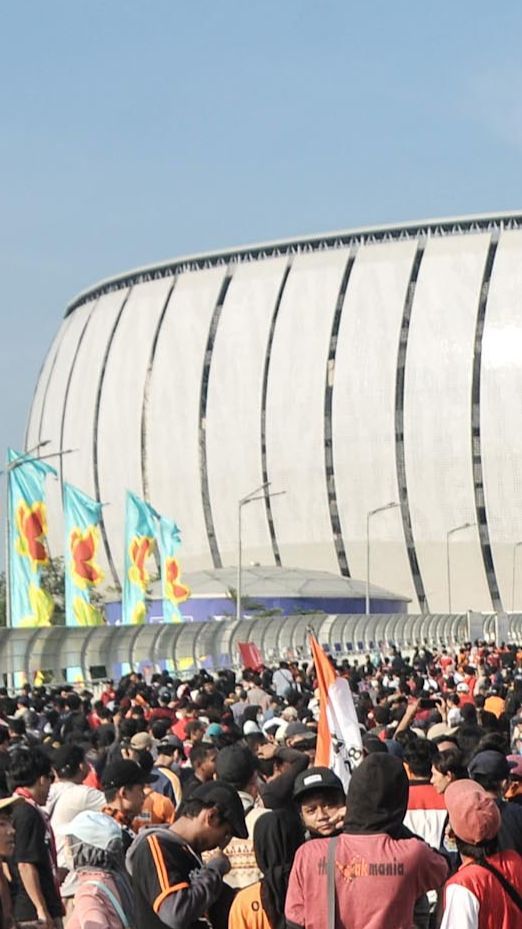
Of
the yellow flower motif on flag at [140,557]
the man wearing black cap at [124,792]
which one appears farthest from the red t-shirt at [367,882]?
the yellow flower motif on flag at [140,557]

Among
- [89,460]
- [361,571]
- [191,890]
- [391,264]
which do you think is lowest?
[191,890]

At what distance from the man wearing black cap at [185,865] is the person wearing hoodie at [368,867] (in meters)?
0.58

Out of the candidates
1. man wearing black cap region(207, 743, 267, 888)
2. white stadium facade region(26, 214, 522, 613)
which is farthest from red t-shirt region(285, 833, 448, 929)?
white stadium facade region(26, 214, 522, 613)

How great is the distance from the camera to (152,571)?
331 feet

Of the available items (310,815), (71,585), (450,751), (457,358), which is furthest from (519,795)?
(457,358)

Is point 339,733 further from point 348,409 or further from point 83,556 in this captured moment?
point 348,409

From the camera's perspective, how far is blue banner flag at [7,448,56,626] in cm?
3341

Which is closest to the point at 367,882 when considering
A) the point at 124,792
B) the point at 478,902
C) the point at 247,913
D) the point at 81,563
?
the point at 478,902

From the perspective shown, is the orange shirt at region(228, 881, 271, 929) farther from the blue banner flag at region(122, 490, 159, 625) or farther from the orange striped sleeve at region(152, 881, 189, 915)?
the blue banner flag at region(122, 490, 159, 625)

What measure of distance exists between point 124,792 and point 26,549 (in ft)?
84.5

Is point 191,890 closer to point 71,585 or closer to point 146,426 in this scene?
point 71,585

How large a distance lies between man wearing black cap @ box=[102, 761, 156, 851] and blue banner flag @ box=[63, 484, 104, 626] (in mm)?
29682

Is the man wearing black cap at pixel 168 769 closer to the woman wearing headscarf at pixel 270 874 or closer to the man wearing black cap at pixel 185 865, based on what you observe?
the woman wearing headscarf at pixel 270 874

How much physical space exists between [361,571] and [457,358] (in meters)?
12.5
